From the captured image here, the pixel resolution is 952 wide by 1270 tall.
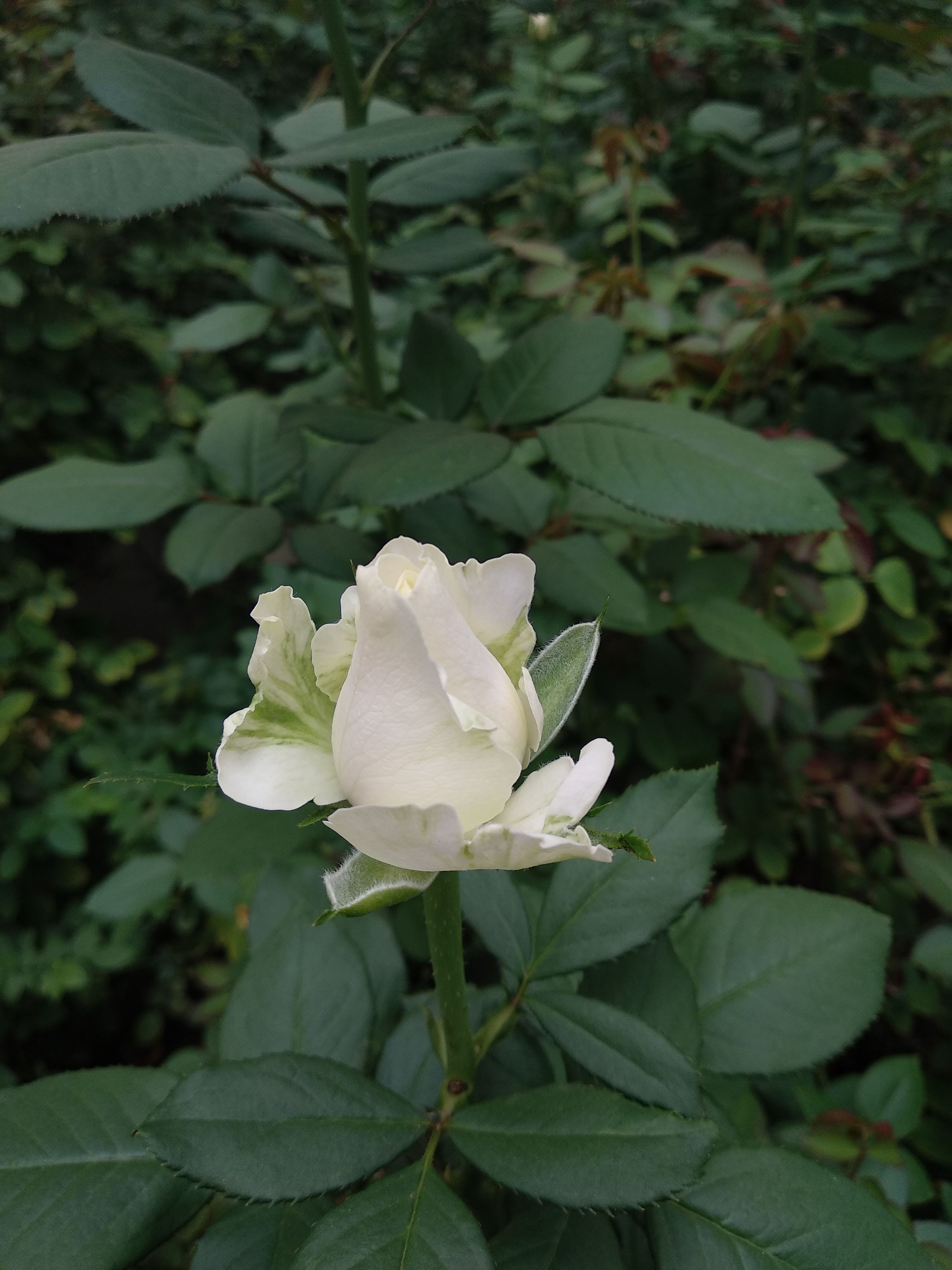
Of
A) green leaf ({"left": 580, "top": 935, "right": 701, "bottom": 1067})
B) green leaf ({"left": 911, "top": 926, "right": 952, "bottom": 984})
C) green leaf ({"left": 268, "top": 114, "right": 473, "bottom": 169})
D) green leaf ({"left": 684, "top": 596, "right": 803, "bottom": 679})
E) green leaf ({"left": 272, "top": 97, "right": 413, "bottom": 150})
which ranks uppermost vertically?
green leaf ({"left": 268, "top": 114, "right": 473, "bottom": 169})

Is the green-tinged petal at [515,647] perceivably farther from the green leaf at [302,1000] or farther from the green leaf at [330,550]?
the green leaf at [330,550]

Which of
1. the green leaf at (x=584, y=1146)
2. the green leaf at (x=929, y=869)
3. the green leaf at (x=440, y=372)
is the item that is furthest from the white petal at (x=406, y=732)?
the green leaf at (x=929, y=869)

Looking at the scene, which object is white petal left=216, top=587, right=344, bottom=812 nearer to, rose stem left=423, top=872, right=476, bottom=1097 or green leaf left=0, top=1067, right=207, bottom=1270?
rose stem left=423, top=872, right=476, bottom=1097

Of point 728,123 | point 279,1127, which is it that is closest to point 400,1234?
point 279,1127

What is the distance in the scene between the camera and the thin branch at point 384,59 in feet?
2.18

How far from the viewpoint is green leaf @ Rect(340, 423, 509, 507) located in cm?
61

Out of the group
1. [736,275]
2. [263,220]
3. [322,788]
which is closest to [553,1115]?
[322,788]

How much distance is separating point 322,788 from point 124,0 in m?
1.55

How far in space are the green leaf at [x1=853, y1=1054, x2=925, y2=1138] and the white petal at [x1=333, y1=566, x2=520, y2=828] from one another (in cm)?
65

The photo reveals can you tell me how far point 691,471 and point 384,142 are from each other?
0.32 m

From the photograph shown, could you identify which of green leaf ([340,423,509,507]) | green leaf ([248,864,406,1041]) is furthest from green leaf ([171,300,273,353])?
green leaf ([248,864,406,1041])

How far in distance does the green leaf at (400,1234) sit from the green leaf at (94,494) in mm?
581

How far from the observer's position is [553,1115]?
0.38 meters

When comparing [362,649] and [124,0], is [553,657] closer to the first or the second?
[362,649]
